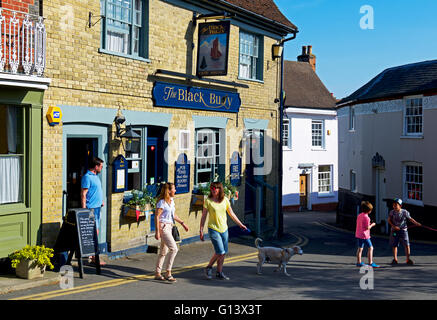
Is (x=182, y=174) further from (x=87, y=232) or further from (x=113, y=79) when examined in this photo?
(x=87, y=232)

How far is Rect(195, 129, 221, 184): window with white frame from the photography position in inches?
573

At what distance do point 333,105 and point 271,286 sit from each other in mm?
25789

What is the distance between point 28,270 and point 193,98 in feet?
22.2

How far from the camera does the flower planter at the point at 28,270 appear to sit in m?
8.83

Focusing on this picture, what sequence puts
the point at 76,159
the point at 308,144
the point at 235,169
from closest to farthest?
the point at 76,159, the point at 235,169, the point at 308,144

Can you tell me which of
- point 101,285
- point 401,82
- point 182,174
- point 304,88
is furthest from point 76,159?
point 304,88

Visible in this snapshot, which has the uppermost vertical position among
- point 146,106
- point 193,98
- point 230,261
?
point 193,98

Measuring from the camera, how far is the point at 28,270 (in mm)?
8828

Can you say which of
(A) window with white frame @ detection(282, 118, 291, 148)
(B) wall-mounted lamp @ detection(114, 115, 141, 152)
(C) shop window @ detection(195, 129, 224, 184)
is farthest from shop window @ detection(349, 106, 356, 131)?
(B) wall-mounted lamp @ detection(114, 115, 141, 152)

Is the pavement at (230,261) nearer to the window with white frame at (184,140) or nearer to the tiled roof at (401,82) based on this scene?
the window with white frame at (184,140)

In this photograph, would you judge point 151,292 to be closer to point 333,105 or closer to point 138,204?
point 138,204

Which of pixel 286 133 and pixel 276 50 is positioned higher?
pixel 276 50

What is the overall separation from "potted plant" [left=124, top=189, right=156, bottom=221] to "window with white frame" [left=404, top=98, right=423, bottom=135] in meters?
12.4
